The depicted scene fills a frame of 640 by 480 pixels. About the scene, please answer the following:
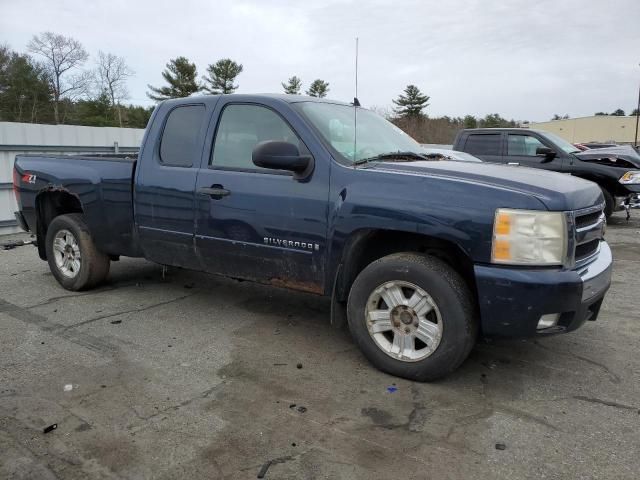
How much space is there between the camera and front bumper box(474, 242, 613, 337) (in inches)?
120

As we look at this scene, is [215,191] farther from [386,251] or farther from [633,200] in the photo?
[633,200]

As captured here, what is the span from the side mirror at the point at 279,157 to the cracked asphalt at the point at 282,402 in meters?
1.39

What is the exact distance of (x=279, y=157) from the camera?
11.9 feet

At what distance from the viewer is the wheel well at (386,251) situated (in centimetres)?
349

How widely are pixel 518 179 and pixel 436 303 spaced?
935 millimetres

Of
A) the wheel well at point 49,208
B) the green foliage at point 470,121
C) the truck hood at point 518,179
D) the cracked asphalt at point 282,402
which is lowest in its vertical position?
the cracked asphalt at point 282,402

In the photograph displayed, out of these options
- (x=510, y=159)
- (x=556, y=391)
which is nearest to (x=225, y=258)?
(x=556, y=391)

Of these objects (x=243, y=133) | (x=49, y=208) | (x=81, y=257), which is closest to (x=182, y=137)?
(x=243, y=133)

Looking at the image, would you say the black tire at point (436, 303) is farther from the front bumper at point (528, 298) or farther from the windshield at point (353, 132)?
the windshield at point (353, 132)

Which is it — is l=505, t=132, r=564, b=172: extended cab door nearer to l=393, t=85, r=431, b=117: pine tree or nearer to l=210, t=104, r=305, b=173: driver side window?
l=210, t=104, r=305, b=173: driver side window

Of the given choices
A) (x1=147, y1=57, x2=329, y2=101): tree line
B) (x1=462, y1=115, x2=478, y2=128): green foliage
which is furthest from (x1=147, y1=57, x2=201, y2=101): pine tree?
(x1=462, y1=115, x2=478, y2=128): green foliage

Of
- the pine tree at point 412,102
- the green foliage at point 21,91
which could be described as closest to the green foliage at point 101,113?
the green foliage at point 21,91

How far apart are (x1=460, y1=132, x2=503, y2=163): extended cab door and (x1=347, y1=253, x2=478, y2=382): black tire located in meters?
8.02

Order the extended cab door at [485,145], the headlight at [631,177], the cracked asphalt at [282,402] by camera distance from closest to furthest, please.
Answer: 1. the cracked asphalt at [282,402]
2. the headlight at [631,177]
3. the extended cab door at [485,145]
